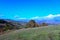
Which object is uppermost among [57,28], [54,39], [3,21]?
[3,21]

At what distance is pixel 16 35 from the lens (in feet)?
24.2

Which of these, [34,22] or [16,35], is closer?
[16,35]

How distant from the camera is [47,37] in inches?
272

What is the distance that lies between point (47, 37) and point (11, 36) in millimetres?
1655

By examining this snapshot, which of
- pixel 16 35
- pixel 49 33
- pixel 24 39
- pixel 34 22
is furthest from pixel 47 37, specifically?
pixel 34 22

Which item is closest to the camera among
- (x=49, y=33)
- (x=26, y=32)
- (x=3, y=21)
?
(x=49, y=33)

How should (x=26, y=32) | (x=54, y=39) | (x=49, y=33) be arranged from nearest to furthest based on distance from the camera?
(x=54, y=39), (x=49, y=33), (x=26, y=32)

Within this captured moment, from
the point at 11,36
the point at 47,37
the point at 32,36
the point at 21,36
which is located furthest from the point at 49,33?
the point at 11,36

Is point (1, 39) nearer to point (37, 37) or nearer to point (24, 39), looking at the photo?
point (24, 39)

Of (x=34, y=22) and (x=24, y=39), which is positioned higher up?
(x=34, y=22)

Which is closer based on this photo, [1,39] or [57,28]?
[1,39]

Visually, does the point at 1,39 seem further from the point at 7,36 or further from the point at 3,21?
the point at 3,21

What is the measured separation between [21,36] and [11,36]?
471 mm

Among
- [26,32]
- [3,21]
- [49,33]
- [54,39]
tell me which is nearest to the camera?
[54,39]
